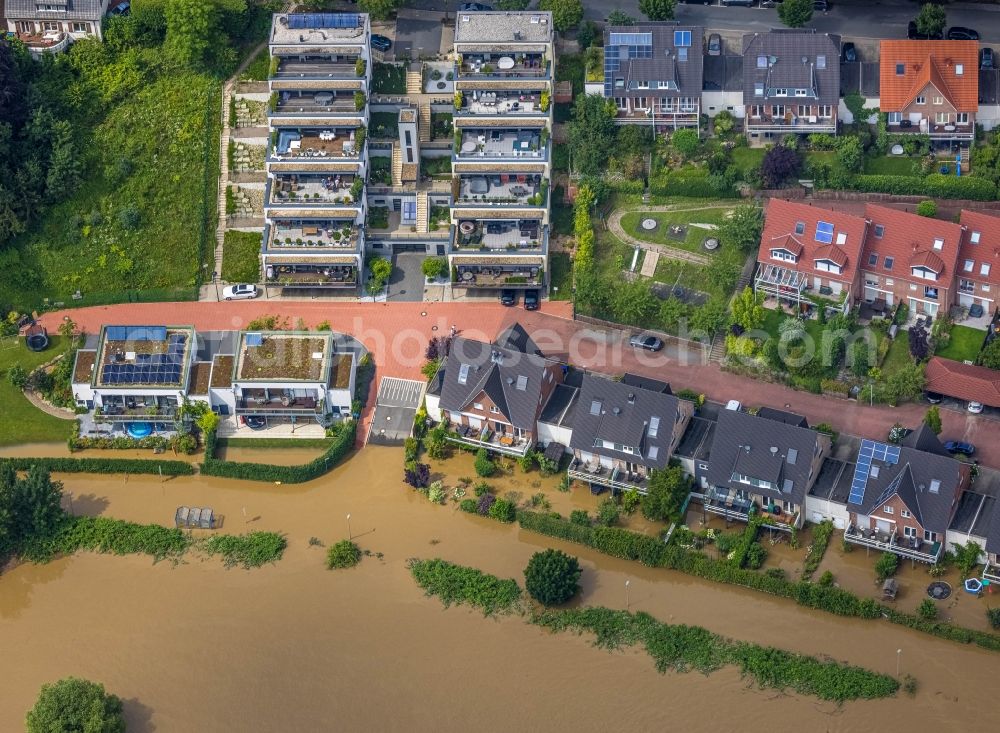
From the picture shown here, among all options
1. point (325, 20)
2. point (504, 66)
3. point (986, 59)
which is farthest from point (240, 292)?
point (986, 59)

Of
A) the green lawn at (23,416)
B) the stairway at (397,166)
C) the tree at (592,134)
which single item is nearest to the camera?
the green lawn at (23,416)

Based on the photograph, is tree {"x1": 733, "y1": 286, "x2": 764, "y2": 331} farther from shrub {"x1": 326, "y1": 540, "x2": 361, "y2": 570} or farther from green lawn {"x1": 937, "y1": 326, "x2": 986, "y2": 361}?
shrub {"x1": 326, "y1": 540, "x2": 361, "y2": 570}

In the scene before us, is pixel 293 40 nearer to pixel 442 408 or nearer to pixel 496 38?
pixel 496 38

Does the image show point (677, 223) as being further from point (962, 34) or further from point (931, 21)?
point (962, 34)

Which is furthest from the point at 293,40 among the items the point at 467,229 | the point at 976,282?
the point at 976,282

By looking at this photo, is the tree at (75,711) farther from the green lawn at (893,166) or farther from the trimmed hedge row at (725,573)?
the green lawn at (893,166)

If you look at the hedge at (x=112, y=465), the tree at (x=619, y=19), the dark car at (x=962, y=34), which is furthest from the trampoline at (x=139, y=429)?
the dark car at (x=962, y=34)
